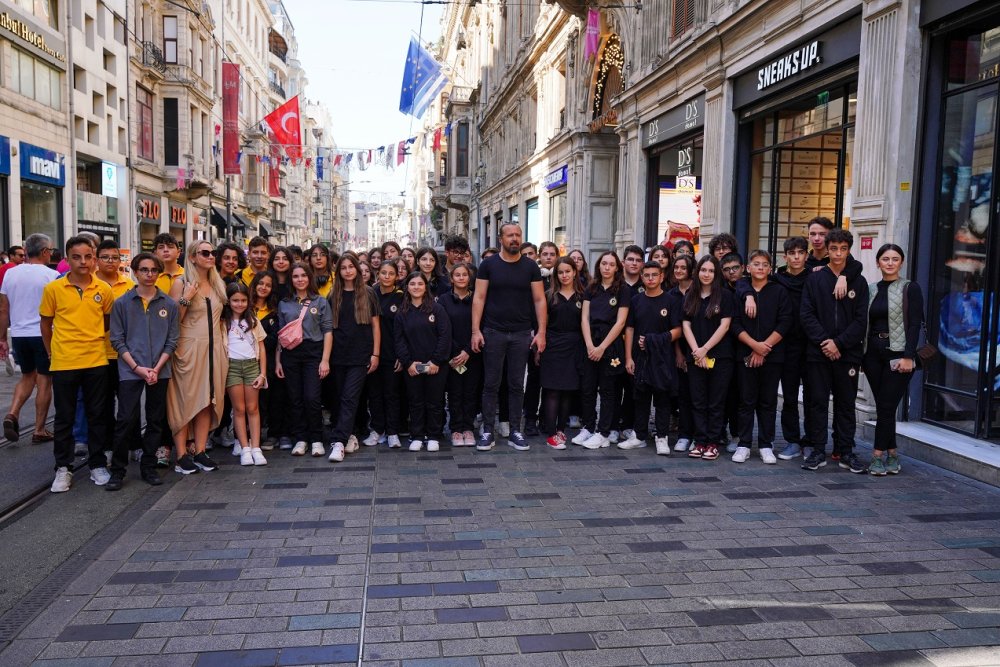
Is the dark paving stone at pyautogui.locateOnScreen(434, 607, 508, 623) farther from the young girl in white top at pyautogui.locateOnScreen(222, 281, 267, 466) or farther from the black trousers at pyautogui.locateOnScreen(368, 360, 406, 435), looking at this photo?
the black trousers at pyautogui.locateOnScreen(368, 360, 406, 435)

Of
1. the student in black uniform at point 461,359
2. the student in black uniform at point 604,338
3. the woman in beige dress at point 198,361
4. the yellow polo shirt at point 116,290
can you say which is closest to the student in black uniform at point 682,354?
the student in black uniform at point 604,338

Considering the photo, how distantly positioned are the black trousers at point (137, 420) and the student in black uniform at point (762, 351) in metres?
4.98

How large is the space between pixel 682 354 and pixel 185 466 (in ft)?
15.1

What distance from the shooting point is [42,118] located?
2139 cm

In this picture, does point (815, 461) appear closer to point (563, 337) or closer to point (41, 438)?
point (563, 337)

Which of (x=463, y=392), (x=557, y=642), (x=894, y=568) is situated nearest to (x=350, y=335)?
(x=463, y=392)

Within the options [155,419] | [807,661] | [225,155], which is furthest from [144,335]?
[225,155]

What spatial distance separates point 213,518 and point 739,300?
4.75m

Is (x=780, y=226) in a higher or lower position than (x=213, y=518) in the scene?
higher

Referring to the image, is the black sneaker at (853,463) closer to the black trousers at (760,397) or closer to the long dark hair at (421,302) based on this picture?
the black trousers at (760,397)

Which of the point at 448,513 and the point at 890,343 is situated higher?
the point at 890,343

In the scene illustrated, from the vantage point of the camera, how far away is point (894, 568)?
447 cm

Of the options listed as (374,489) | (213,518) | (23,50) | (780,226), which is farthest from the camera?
(23,50)

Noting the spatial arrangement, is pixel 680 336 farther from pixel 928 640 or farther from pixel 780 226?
pixel 780 226
